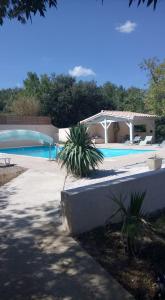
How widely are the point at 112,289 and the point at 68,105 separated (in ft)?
135

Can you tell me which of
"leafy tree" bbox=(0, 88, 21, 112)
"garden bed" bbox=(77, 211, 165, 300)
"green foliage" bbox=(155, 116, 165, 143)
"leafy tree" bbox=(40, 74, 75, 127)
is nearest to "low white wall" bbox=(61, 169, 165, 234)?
"garden bed" bbox=(77, 211, 165, 300)

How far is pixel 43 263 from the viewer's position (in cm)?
447

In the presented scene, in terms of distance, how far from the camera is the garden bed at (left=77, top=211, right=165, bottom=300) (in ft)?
13.2

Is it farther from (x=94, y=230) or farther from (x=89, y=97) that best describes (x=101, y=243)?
(x=89, y=97)

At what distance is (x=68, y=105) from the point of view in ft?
145

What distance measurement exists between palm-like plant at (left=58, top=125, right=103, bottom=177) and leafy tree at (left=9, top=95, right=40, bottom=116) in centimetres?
3021

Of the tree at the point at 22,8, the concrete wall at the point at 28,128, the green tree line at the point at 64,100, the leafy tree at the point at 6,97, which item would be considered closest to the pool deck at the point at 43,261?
the tree at the point at 22,8

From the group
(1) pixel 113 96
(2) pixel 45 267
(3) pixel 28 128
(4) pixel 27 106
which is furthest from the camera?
(1) pixel 113 96

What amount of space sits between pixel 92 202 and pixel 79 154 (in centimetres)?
622

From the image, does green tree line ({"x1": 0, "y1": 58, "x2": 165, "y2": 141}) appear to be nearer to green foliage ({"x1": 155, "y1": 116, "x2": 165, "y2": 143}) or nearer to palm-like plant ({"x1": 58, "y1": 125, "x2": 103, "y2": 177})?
green foliage ({"x1": 155, "y1": 116, "x2": 165, "y2": 143})

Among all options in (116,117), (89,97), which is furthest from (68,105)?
(116,117)

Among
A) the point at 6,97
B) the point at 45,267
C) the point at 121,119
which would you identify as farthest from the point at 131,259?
the point at 6,97

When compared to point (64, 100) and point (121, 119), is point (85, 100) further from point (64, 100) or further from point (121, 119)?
point (121, 119)

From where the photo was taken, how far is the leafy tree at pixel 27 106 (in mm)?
41531
